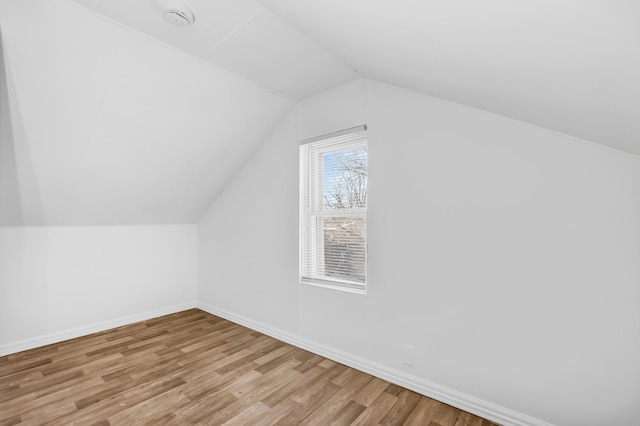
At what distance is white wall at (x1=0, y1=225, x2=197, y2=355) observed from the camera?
10.3 ft

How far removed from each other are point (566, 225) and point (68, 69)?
3.51m

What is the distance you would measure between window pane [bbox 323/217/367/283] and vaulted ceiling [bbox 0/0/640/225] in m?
1.34

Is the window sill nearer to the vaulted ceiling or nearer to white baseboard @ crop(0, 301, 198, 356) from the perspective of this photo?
the vaulted ceiling

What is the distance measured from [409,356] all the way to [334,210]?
149 centimetres

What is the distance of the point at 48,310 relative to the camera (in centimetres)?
331

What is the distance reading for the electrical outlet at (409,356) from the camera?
2455mm

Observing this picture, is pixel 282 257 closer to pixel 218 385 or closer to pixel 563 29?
pixel 218 385

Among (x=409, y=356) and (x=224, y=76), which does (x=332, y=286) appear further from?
(x=224, y=76)

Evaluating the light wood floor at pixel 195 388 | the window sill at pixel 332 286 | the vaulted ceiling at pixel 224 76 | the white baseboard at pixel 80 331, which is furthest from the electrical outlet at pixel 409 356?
the white baseboard at pixel 80 331

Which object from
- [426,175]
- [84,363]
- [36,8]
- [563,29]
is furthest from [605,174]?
[84,363]

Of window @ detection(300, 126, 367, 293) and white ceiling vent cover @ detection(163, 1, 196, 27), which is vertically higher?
white ceiling vent cover @ detection(163, 1, 196, 27)

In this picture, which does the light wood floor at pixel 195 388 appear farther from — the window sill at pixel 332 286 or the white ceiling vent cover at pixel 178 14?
the white ceiling vent cover at pixel 178 14

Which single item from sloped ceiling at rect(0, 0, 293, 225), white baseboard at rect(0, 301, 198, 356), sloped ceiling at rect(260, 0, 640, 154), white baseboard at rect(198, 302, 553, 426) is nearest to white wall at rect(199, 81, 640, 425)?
white baseboard at rect(198, 302, 553, 426)

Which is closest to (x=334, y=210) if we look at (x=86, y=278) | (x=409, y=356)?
(x=409, y=356)
